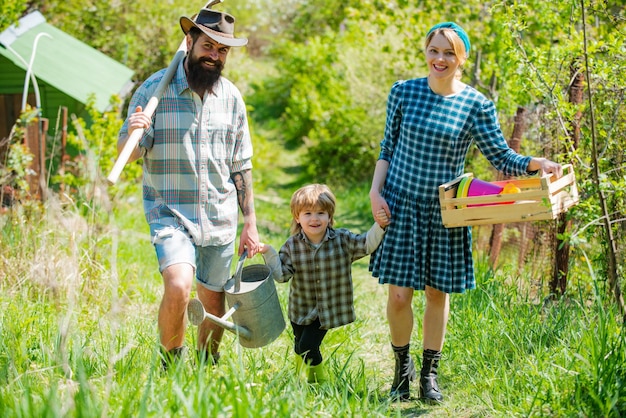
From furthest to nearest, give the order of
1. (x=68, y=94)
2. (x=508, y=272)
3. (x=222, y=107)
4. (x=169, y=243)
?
(x=68, y=94) < (x=508, y=272) < (x=222, y=107) < (x=169, y=243)

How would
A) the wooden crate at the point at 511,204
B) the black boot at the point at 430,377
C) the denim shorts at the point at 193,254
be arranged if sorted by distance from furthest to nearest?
the black boot at the point at 430,377 → the denim shorts at the point at 193,254 → the wooden crate at the point at 511,204

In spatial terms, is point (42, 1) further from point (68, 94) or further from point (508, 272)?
point (508, 272)

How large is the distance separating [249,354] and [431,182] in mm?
1219

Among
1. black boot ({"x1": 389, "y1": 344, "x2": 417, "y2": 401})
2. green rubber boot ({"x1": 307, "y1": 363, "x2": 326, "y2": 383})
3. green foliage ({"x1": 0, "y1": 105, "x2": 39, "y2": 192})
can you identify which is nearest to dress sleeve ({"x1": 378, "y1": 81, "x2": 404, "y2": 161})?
black boot ({"x1": 389, "y1": 344, "x2": 417, "y2": 401})

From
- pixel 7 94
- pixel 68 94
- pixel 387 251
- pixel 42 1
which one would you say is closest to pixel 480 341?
pixel 387 251

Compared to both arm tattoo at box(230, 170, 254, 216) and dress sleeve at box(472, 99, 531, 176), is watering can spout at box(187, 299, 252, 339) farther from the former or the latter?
dress sleeve at box(472, 99, 531, 176)

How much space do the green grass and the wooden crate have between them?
0.42 metres

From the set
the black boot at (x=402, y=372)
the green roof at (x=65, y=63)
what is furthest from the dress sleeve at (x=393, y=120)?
the green roof at (x=65, y=63)

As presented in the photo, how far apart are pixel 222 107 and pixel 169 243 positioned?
73 cm

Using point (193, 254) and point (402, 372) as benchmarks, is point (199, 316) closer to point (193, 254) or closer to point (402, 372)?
point (193, 254)

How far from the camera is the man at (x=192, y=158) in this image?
357 cm

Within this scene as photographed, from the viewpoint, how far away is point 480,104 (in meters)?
3.63

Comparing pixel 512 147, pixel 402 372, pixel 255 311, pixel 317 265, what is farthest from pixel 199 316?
pixel 512 147

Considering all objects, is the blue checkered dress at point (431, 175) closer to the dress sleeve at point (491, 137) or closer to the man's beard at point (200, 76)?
the dress sleeve at point (491, 137)
